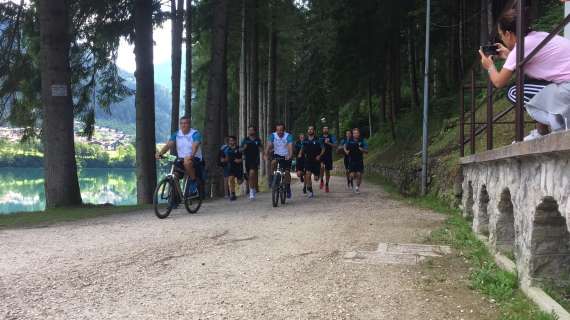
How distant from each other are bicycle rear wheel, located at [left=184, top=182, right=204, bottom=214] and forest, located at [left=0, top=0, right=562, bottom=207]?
140 inches

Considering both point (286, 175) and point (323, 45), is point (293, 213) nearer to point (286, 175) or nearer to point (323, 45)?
point (286, 175)

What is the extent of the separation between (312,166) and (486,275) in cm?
947

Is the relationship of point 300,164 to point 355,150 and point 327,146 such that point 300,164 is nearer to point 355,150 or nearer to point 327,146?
point 327,146

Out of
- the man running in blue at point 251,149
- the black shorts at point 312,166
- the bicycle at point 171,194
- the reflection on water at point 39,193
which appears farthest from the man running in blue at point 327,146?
the reflection on water at point 39,193

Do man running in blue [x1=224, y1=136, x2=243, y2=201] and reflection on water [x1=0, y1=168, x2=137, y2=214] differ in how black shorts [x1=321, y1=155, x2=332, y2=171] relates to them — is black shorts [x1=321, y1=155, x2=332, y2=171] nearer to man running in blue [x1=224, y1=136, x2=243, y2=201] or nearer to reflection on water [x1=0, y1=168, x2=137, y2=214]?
man running in blue [x1=224, y1=136, x2=243, y2=201]

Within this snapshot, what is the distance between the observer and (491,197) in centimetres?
612

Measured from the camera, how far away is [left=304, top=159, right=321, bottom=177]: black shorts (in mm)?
14186

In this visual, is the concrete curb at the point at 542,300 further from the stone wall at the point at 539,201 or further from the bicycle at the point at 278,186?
the bicycle at the point at 278,186

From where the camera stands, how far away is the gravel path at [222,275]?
413 cm

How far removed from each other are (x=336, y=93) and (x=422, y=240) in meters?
22.2

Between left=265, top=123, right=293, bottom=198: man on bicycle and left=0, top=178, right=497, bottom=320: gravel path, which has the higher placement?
left=265, top=123, right=293, bottom=198: man on bicycle

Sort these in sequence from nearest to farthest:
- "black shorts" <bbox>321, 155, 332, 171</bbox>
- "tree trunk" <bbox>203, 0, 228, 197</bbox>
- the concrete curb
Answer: the concrete curb, "black shorts" <bbox>321, 155, 332, 171</bbox>, "tree trunk" <bbox>203, 0, 228, 197</bbox>

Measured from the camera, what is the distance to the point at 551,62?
14.1 ft

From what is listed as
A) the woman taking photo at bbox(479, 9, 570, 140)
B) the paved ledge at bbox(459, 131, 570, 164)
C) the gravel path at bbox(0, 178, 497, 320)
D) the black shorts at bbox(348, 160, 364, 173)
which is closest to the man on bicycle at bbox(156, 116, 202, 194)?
the gravel path at bbox(0, 178, 497, 320)
